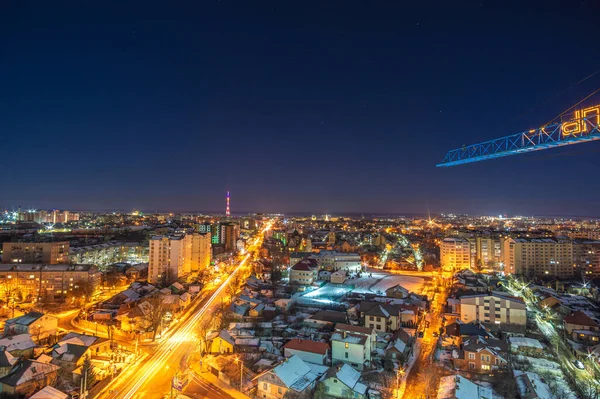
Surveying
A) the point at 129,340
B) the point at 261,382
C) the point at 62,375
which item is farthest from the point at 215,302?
the point at 261,382

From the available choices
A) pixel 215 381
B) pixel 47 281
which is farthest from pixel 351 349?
pixel 47 281

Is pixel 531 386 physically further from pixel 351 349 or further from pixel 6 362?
pixel 6 362

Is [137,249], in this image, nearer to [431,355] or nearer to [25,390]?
[25,390]

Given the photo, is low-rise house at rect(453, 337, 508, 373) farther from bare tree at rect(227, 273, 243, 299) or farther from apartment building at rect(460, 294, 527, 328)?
bare tree at rect(227, 273, 243, 299)

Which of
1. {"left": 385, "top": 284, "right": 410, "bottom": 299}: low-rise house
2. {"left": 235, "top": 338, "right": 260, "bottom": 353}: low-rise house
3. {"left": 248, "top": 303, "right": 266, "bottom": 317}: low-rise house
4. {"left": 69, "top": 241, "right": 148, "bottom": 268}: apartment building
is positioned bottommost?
{"left": 235, "top": 338, "right": 260, "bottom": 353}: low-rise house

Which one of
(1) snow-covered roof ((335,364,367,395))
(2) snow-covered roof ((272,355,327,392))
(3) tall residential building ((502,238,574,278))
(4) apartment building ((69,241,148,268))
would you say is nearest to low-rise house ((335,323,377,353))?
(2) snow-covered roof ((272,355,327,392))

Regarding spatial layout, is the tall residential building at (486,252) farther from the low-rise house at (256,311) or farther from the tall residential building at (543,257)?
the low-rise house at (256,311)

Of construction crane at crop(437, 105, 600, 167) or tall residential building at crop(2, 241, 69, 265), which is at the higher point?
construction crane at crop(437, 105, 600, 167)
